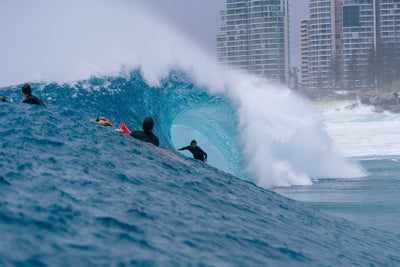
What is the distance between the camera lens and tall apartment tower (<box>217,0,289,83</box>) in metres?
142

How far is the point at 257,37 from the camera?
14425 cm

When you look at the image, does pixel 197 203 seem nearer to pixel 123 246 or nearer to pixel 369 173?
pixel 123 246

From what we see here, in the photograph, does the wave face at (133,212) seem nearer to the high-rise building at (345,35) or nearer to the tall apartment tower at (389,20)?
the high-rise building at (345,35)

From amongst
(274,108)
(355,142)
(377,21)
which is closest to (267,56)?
(377,21)

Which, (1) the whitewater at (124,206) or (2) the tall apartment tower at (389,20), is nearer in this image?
(1) the whitewater at (124,206)

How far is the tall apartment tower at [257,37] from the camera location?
142 meters

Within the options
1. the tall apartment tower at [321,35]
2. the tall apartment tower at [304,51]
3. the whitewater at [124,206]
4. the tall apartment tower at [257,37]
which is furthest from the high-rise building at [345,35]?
the whitewater at [124,206]

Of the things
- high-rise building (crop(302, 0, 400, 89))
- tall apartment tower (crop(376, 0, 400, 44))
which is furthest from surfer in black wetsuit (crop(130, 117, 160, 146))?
tall apartment tower (crop(376, 0, 400, 44))

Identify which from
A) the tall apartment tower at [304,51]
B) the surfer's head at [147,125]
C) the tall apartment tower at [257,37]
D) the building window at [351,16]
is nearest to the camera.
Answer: the surfer's head at [147,125]

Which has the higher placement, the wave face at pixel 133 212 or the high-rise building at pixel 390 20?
the high-rise building at pixel 390 20

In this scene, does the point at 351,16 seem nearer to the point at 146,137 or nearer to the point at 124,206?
the point at 146,137

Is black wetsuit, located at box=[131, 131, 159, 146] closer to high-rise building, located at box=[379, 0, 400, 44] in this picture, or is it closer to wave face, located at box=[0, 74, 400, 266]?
wave face, located at box=[0, 74, 400, 266]

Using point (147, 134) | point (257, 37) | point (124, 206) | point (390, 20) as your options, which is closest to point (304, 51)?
point (257, 37)

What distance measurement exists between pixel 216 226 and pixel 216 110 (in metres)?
13.4
